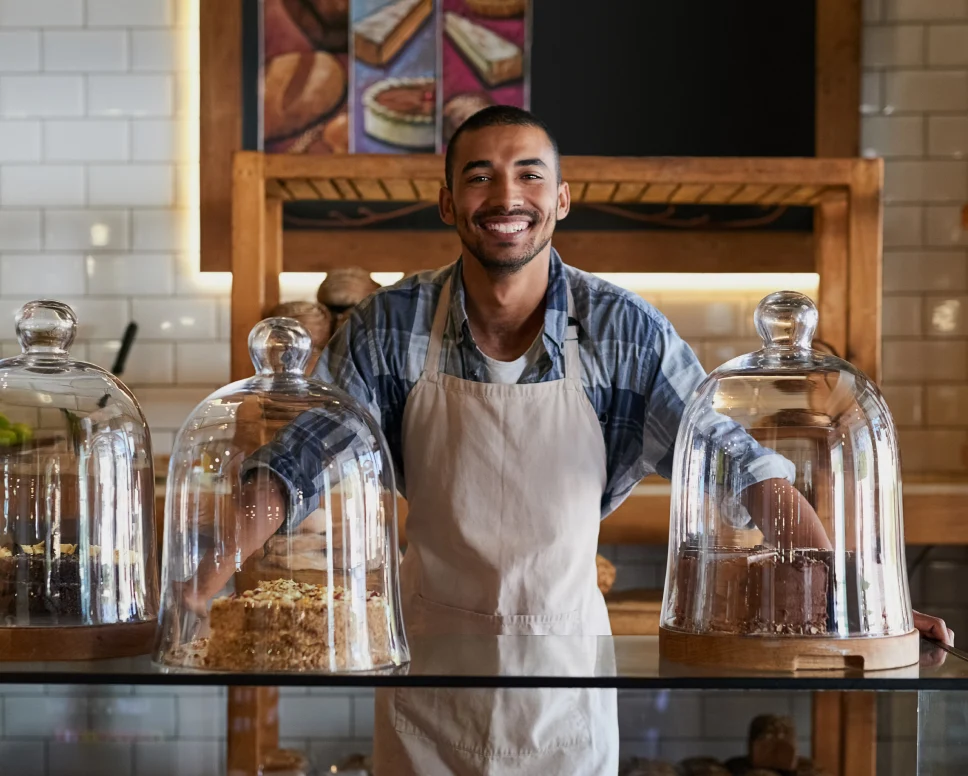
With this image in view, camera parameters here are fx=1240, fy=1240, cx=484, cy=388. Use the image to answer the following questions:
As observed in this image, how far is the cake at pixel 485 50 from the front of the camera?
126 inches

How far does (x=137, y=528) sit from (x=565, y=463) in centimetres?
69

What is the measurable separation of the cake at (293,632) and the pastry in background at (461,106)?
230cm

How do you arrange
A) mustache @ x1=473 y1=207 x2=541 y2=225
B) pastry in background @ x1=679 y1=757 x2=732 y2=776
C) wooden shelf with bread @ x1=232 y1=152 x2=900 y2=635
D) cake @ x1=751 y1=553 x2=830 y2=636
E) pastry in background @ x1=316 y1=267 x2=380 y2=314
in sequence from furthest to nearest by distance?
pastry in background @ x1=316 y1=267 x2=380 y2=314
wooden shelf with bread @ x1=232 y1=152 x2=900 y2=635
mustache @ x1=473 y1=207 x2=541 y2=225
pastry in background @ x1=679 y1=757 x2=732 y2=776
cake @ x1=751 y1=553 x2=830 y2=636

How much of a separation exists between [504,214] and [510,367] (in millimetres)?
237

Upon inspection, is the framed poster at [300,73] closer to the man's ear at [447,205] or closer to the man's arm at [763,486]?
the man's ear at [447,205]

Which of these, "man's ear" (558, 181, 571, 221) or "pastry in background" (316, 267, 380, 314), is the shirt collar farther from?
"pastry in background" (316, 267, 380, 314)

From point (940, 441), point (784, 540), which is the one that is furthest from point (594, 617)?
point (940, 441)

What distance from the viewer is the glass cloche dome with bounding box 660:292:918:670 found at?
1045mm

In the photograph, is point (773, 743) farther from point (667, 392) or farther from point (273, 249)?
point (273, 249)

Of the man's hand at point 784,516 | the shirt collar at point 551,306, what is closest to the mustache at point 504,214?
the shirt collar at point 551,306

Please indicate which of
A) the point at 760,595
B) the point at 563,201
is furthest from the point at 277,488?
the point at 563,201

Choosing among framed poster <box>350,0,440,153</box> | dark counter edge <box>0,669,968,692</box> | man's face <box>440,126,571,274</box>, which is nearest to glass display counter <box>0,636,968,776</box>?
dark counter edge <box>0,669,968,692</box>

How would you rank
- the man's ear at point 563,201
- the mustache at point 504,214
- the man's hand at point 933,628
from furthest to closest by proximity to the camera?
1. the man's ear at point 563,201
2. the mustache at point 504,214
3. the man's hand at point 933,628

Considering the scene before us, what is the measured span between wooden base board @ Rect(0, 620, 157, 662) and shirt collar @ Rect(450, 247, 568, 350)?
0.81 metres
